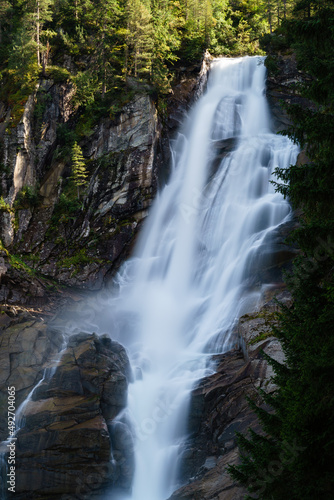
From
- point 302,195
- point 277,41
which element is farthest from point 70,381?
point 277,41

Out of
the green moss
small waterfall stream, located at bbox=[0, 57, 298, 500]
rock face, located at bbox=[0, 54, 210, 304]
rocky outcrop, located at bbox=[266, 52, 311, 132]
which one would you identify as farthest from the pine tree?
rocky outcrop, located at bbox=[266, 52, 311, 132]

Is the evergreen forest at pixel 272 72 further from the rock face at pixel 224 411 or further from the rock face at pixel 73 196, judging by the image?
the rock face at pixel 73 196

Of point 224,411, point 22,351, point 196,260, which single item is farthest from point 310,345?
point 196,260

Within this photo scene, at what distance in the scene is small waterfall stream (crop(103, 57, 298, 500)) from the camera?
46.5 feet

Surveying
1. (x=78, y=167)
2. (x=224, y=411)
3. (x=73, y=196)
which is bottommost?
(x=224, y=411)

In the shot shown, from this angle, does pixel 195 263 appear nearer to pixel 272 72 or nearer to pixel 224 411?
pixel 224 411

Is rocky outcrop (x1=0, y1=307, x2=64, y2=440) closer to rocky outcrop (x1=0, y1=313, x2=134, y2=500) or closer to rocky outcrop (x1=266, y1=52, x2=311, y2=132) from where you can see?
rocky outcrop (x1=0, y1=313, x2=134, y2=500)

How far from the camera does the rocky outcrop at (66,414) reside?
40.2 ft

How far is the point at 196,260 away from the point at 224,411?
37.5ft

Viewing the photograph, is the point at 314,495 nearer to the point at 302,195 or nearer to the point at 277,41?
the point at 302,195

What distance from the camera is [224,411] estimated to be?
40.1 ft

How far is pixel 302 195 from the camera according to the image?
6496 millimetres

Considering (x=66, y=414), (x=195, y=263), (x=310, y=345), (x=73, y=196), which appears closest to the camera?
(x=310, y=345)

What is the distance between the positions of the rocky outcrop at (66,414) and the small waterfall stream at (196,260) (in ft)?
2.90
